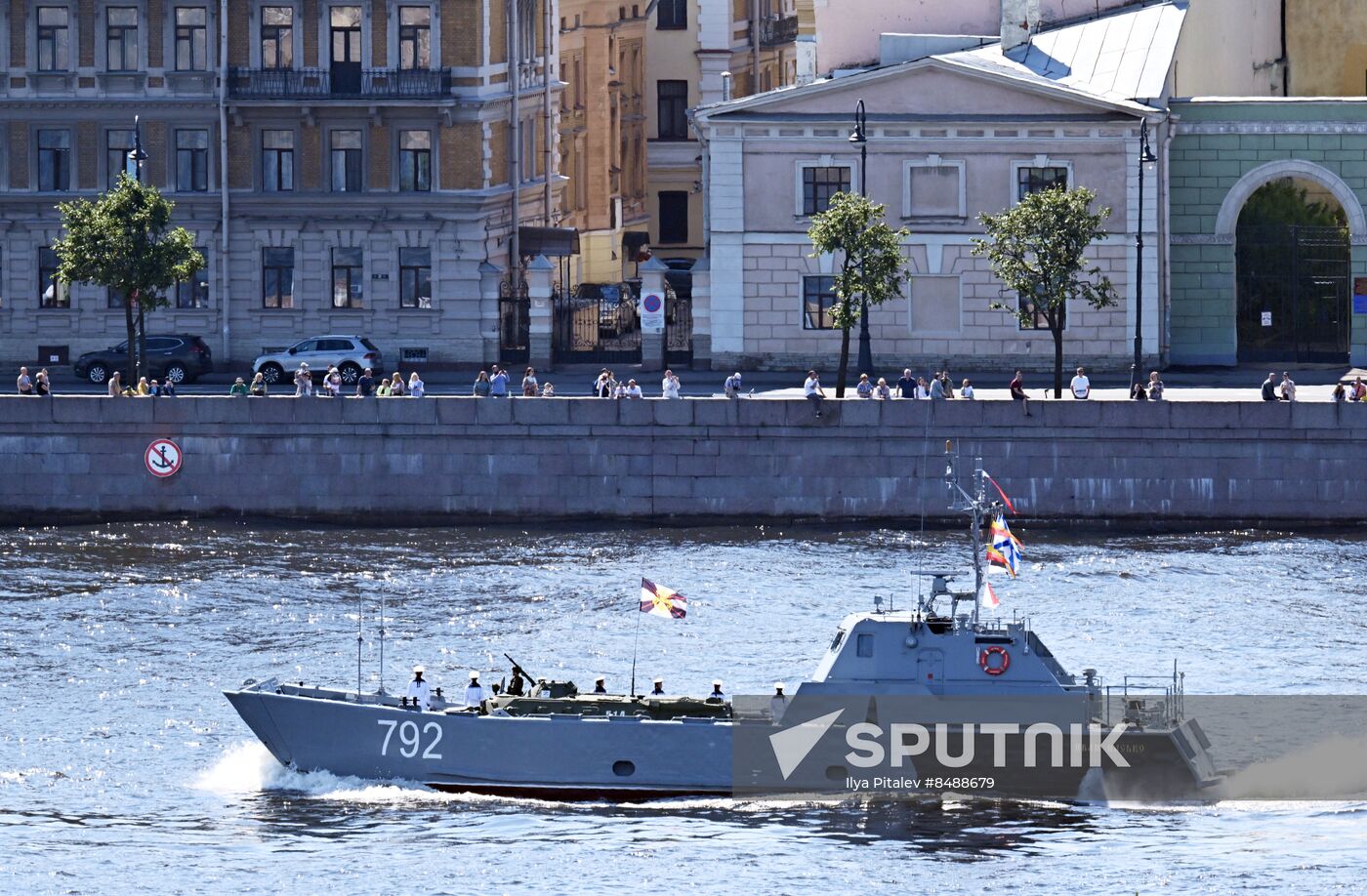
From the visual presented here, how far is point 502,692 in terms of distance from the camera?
42.3 metres

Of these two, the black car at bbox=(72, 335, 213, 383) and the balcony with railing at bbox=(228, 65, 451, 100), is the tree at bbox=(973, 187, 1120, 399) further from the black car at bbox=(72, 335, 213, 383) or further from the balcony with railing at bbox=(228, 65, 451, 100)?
the black car at bbox=(72, 335, 213, 383)

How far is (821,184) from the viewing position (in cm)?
7100

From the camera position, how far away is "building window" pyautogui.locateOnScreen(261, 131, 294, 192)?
7456 centimetres

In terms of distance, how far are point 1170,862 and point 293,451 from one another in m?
28.4

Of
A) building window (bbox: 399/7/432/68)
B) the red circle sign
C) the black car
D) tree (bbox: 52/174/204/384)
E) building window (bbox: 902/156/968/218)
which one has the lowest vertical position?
the red circle sign

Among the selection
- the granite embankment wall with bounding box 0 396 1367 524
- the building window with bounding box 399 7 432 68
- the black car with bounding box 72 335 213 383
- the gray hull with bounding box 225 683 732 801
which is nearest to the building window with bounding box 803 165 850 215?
the building window with bounding box 399 7 432 68

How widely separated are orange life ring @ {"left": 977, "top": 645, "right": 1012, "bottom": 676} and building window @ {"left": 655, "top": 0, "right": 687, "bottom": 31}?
64.4 meters

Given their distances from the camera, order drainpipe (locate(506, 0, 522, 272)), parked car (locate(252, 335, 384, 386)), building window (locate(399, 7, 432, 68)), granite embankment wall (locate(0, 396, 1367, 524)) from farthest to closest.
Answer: drainpipe (locate(506, 0, 522, 272)) → building window (locate(399, 7, 432, 68)) → parked car (locate(252, 335, 384, 386)) → granite embankment wall (locate(0, 396, 1367, 524))

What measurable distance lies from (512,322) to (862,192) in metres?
10.9

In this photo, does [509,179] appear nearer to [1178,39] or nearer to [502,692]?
[1178,39]

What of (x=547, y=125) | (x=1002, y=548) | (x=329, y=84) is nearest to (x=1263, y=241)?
(x=547, y=125)

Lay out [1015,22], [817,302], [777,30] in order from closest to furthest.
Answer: [817,302] < [1015,22] < [777,30]

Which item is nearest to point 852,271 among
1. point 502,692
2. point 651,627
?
point 651,627

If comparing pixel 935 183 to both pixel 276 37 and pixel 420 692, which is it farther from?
pixel 420 692
